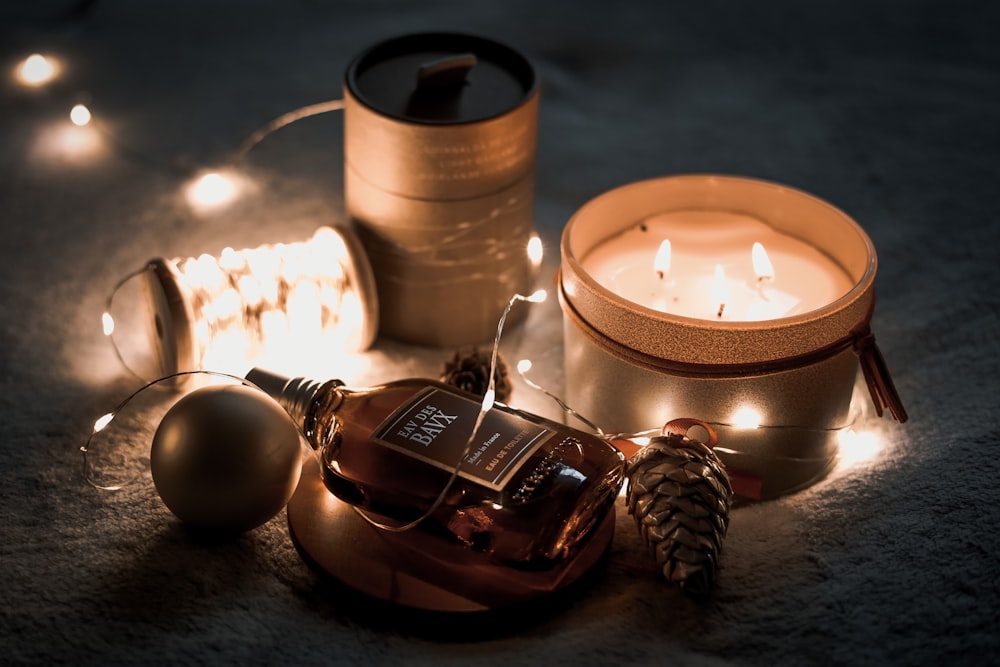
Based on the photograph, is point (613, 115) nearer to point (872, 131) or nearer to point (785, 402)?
point (872, 131)

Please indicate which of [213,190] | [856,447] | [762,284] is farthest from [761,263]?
[213,190]

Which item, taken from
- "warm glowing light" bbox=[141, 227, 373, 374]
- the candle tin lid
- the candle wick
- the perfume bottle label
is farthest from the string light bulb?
the candle wick

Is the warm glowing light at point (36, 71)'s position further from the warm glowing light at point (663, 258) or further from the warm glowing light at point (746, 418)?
the warm glowing light at point (746, 418)

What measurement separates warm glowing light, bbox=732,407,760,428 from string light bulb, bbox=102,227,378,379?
1.17 feet

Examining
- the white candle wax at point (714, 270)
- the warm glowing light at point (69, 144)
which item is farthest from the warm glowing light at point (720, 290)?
the warm glowing light at point (69, 144)

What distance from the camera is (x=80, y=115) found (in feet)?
4.33

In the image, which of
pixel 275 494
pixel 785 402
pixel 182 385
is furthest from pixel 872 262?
pixel 182 385

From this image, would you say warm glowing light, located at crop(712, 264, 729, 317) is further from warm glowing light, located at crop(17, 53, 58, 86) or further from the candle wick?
warm glowing light, located at crop(17, 53, 58, 86)

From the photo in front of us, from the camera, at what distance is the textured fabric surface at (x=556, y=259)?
73cm

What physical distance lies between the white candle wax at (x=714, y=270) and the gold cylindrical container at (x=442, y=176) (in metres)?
0.12

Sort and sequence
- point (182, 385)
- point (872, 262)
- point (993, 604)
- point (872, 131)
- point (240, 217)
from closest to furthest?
1. point (993, 604)
2. point (872, 262)
3. point (182, 385)
4. point (240, 217)
5. point (872, 131)

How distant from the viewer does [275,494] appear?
2.54 ft

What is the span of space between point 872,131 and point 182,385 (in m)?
0.89

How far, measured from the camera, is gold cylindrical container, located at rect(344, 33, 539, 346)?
3.13 ft
